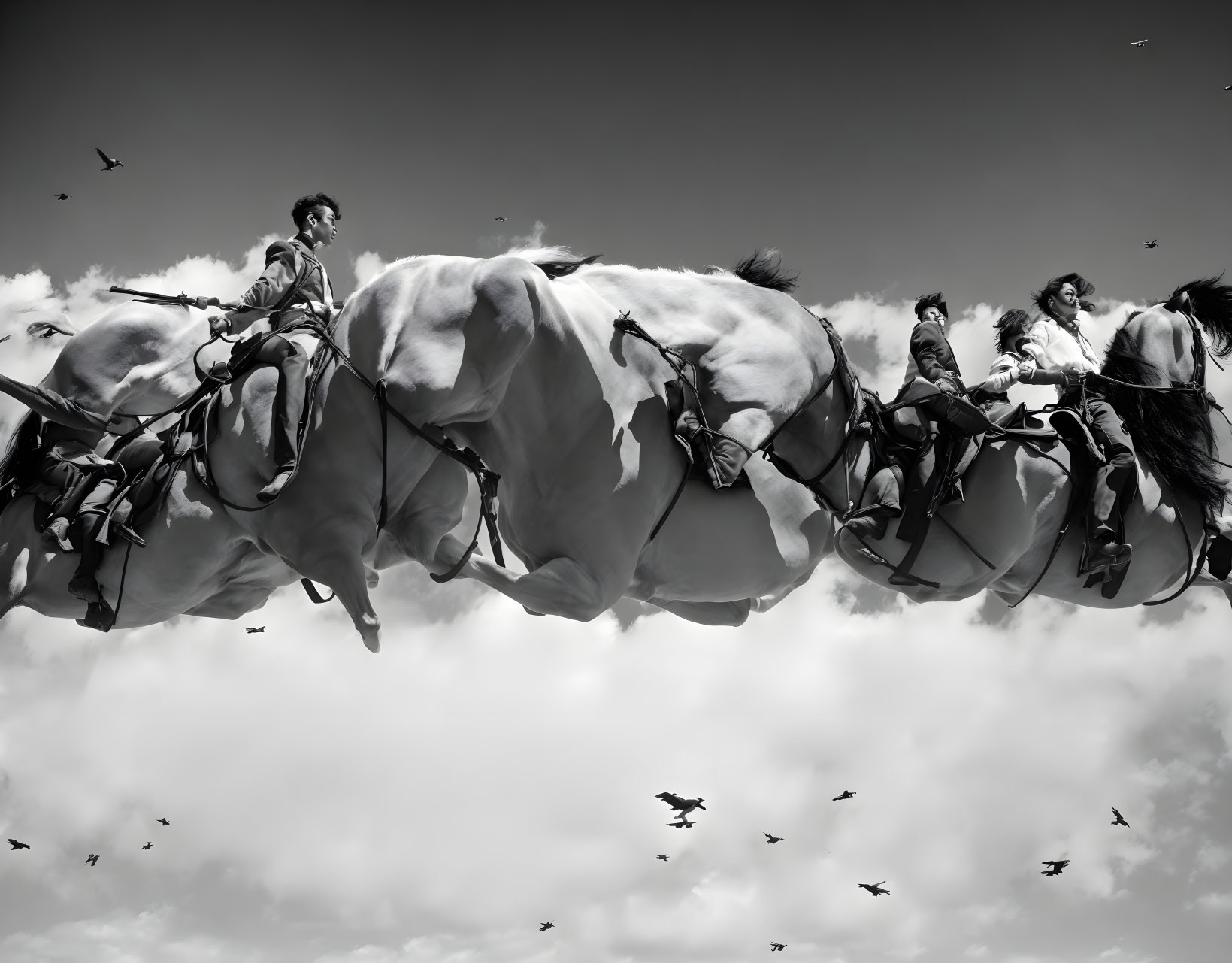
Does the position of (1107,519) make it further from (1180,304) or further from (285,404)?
(285,404)

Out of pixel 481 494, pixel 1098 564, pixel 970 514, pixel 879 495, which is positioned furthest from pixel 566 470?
pixel 1098 564

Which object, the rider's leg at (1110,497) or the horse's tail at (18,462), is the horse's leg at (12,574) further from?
the rider's leg at (1110,497)

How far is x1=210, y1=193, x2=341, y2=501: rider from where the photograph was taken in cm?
975

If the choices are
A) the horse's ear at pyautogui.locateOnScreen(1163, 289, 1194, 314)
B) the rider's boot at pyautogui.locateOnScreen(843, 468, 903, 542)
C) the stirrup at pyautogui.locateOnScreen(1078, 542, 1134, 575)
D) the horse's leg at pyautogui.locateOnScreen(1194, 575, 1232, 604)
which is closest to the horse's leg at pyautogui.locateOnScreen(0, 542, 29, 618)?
the rider's boot at pyautogui.locateOnScreen(843, 468, 903, 542)

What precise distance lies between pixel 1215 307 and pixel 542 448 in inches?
226

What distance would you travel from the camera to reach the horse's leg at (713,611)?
10977mm

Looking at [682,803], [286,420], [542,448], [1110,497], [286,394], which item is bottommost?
[682,803]

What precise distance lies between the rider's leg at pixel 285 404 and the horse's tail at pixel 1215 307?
6779 millimetres

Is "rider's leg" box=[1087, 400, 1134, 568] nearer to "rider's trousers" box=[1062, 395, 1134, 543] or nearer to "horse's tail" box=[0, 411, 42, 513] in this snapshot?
"rider's trousers" box=[1062, 395, 1134, 543]

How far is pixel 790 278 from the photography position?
433 inches

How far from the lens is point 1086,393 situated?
11.1 m

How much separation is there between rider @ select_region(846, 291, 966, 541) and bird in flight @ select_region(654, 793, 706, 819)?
8.40 feet

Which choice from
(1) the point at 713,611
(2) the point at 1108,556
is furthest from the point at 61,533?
(2) the point at 1108,556

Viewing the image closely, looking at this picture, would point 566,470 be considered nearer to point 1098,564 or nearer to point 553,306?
point 553,306
